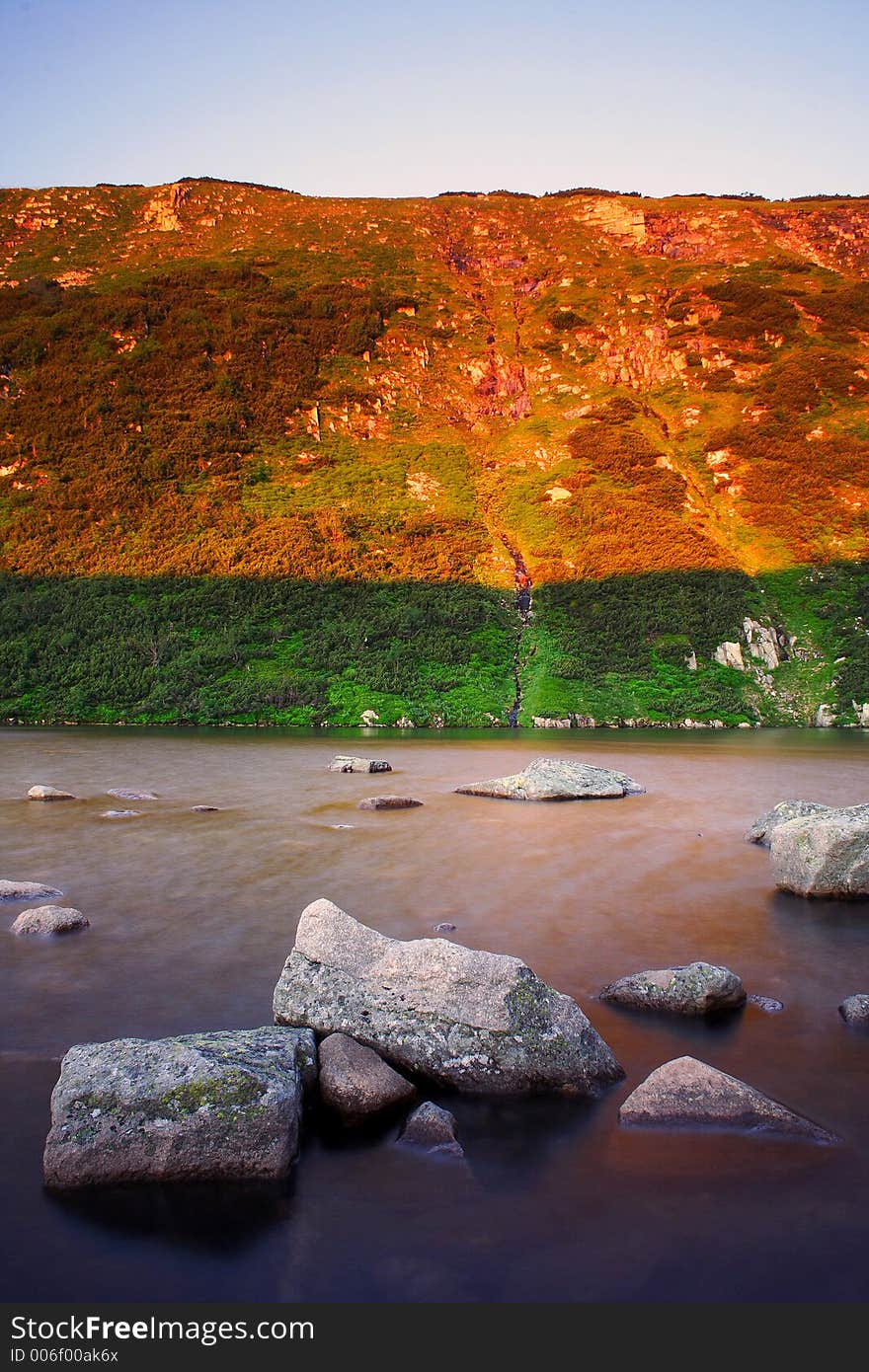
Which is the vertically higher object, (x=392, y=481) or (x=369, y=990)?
(x=392, y=481)

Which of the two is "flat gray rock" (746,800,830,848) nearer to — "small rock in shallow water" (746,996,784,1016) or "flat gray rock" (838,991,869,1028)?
"small rock in shallow water" (746,996,784,1016)

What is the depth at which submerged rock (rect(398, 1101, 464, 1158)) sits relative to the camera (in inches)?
266

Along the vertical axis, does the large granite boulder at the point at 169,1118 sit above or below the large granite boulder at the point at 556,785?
above

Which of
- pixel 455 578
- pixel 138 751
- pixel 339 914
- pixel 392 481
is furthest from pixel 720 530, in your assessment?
pixel 339 914

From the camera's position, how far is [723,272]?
154m

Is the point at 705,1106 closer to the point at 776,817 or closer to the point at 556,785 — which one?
the point at 776,817

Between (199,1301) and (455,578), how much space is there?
86.8 metres

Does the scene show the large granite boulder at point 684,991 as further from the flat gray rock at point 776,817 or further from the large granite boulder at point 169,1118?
the flat gray rock at point 776,817

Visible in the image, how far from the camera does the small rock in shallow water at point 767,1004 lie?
9.57 m

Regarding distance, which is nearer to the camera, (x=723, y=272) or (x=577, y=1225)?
(x=577, y=1225)

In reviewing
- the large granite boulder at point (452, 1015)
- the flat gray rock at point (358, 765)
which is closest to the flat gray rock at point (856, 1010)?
the large granite boulder at point (452, 1015)

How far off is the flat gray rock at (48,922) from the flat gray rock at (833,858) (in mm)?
12576

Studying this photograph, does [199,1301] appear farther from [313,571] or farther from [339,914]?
[313,571]

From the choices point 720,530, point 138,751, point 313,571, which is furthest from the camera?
point 720,530
